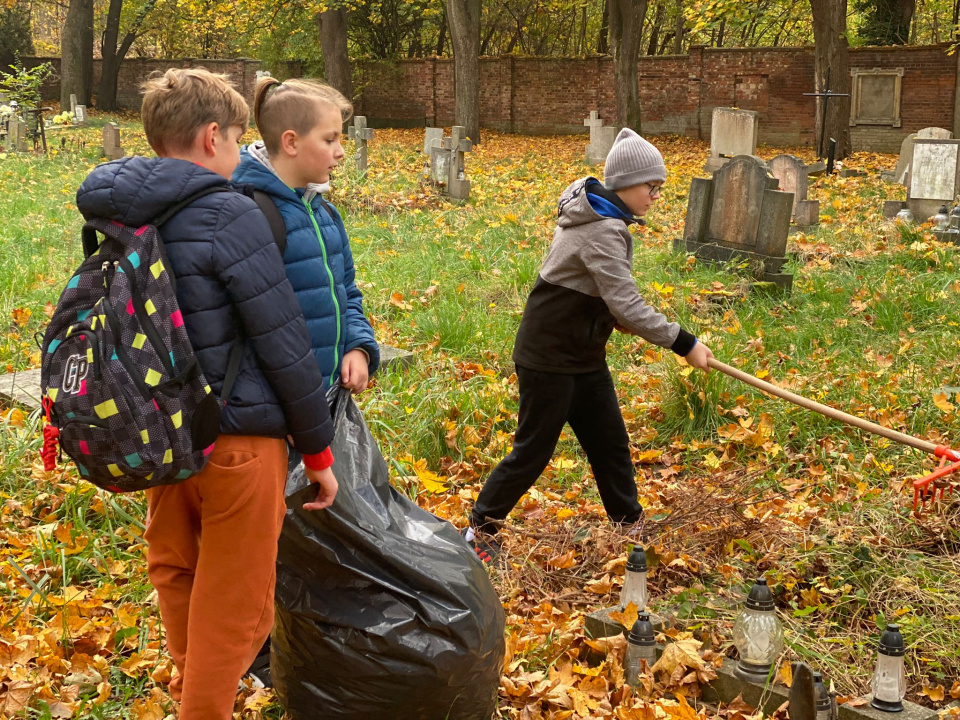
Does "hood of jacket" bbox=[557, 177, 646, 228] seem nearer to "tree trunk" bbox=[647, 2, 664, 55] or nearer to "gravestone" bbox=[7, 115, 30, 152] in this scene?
"gravestone" bbox=[7, 115, 30, 152]

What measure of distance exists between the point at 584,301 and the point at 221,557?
1.87 meters

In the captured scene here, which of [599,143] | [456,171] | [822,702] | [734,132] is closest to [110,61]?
[599,143]

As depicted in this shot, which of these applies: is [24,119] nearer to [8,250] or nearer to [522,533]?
[8,250]

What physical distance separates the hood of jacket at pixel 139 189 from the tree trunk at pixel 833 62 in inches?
647

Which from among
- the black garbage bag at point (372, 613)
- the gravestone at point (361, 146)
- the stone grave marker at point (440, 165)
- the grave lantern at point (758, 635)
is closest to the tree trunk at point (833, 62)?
the stone grave marker at point (440, 165)

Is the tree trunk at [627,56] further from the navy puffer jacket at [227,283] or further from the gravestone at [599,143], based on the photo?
the navy puffer jacket at [227,283]

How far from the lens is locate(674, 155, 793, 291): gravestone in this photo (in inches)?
295

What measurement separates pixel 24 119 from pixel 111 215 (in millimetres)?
19044

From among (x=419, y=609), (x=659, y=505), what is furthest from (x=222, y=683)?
(x=659, y=505)

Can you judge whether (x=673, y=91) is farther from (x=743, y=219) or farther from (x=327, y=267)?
(x=327, y=267)

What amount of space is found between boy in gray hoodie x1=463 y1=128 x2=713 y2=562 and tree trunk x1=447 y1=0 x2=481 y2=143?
714 inches

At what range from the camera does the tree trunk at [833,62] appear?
16.8 metres

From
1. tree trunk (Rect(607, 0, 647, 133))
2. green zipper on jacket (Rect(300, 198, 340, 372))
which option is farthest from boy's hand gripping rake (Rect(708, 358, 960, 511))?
tree trunk (Rect(607, 0, 647, 133))

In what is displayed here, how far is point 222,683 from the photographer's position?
7.58ft
